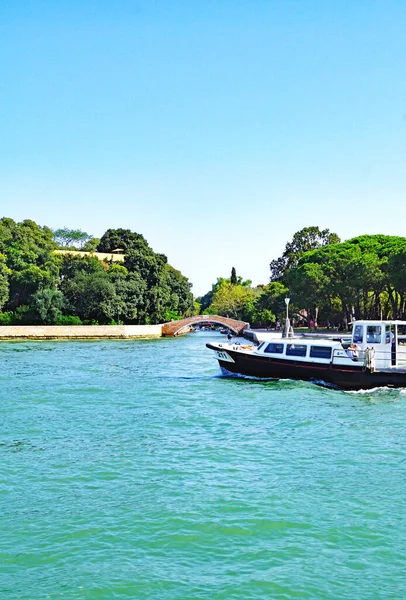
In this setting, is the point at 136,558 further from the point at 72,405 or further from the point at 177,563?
the point at 72,405

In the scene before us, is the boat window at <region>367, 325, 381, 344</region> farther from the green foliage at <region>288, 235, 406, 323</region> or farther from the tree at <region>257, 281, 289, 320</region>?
the tree at <region>257, 281, 289, 320</region>

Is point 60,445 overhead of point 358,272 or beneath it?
beneath

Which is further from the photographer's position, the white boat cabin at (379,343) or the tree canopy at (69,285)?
the tree canopy at (69,285)

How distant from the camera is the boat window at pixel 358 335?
28828mm

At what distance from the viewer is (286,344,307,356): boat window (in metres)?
29.4

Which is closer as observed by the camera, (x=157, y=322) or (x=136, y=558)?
(x=136, y=558)

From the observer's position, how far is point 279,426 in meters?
19.5

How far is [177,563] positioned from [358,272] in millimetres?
57188

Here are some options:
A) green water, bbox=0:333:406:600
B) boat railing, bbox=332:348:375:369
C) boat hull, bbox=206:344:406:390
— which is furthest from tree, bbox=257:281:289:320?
green water, bbox=0:333:406:600

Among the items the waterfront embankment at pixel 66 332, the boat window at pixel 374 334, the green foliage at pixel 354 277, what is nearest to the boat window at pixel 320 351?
the boat window at pixel 374 334

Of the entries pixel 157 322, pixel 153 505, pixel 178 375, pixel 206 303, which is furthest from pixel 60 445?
pixel 206 303

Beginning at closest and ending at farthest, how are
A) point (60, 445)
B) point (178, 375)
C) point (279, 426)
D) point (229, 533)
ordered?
point (229, 533), point (60, 445), point (279, 426), point (178, 375)

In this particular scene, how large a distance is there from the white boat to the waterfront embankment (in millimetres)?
45388

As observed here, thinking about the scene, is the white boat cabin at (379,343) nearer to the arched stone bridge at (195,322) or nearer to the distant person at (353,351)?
the distant person at (353,351)
